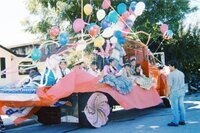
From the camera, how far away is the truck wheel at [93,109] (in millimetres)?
10477

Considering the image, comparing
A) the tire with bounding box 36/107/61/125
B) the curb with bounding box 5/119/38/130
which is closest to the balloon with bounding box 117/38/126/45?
the tire with bounding box 36/107/61/125

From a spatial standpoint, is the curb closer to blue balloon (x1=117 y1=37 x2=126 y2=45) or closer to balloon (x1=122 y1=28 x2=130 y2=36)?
blue balloon (x1=117 y1=37 x2=126 y2=45)

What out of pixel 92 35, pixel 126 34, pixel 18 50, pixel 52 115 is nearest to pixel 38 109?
pixel 52 115

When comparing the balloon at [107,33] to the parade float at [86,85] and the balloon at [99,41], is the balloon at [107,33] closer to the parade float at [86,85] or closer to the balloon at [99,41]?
the parade float at [86,85]

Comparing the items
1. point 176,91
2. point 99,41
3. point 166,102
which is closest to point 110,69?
point 99,41

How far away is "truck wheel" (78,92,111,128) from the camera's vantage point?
10.5 meters

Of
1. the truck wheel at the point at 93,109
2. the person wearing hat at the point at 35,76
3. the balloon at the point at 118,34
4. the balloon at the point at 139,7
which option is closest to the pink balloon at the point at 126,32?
the balloon at the point at 118,34

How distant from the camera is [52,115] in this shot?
1202 cm

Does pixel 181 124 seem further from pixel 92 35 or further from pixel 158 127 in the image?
pixel 92 35

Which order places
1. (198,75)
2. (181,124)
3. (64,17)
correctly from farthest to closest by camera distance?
(198,75)
(64,17)
(181,124)

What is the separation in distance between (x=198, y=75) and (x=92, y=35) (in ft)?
54.6

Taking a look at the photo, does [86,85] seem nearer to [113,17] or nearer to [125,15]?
[113,17]

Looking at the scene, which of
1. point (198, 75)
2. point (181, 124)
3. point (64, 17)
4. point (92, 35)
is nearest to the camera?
point (181, 124)

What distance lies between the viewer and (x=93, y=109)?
10.8 metres
